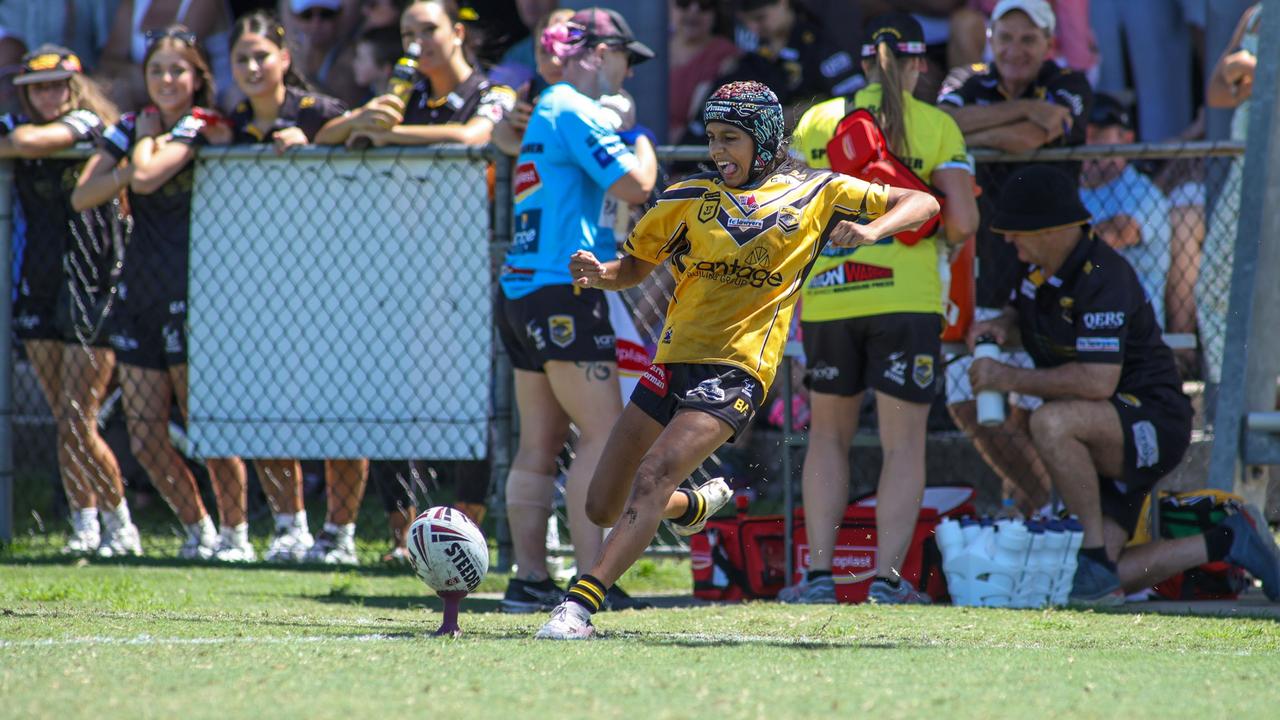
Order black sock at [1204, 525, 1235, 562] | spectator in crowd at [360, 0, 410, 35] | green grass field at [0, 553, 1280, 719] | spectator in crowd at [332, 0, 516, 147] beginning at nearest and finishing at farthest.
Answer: green grass field at [0, 553, 1280, 719] < black sock at [1204, 525, 1235, 562] < spectator in crowd at [332, 0, 516, 147] < spectator in crowd at [360, 0, 410, 35]

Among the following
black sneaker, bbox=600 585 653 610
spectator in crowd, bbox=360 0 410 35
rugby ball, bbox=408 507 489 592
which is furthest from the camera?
spectator in crowd, bbox=360 0 410 35

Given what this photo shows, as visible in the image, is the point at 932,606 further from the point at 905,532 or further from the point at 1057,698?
the point at 1057,698

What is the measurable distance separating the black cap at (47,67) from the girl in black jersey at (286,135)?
1007 mm

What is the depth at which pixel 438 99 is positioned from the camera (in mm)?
8414

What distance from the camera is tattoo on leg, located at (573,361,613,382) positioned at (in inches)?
259

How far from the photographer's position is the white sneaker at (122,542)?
852cm

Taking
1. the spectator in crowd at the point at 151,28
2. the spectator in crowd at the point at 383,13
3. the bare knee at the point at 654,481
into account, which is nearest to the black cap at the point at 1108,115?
the bare knee at the point at 654,481

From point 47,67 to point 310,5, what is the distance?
336 centimetres

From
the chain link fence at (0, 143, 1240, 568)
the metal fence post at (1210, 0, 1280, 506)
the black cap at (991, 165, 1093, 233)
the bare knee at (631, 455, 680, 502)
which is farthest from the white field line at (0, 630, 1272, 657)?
the metal fence post at (1210, 0, 1280, 506)

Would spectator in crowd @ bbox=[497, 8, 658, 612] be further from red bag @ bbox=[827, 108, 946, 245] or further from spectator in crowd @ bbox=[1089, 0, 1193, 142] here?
spectator in crowd @ bbox=[1089, 0, 1193, 142]

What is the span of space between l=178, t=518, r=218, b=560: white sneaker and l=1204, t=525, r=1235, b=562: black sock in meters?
5.13

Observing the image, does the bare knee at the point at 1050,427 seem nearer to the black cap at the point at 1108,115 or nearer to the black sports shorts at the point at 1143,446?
the black sports shorts at the point at 1143,446

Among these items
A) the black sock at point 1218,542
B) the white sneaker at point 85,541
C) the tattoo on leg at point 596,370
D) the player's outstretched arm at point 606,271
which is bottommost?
the white sneaker at point 85,541

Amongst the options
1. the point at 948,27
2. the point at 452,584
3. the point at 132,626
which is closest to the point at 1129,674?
the point at 452,584
